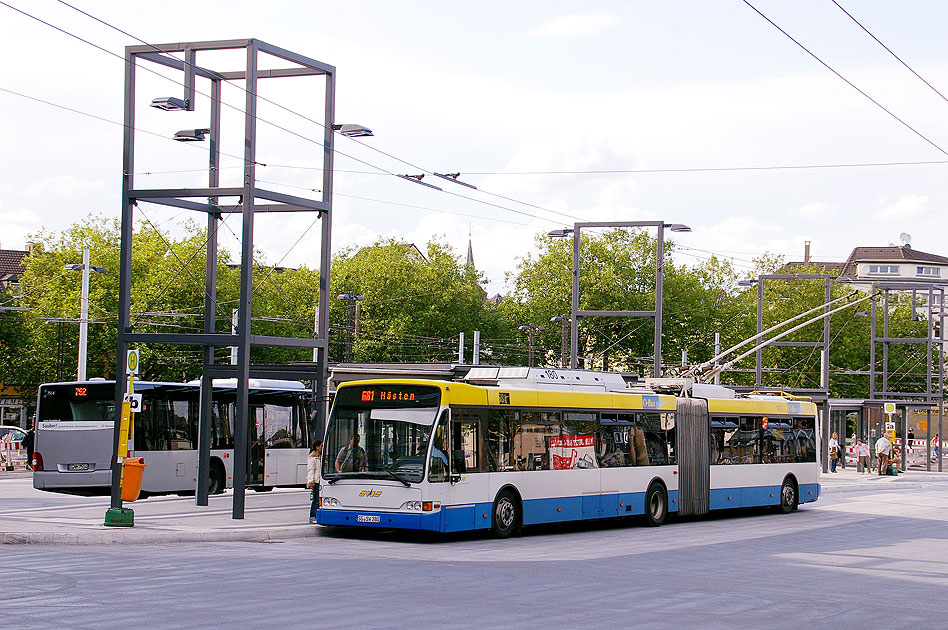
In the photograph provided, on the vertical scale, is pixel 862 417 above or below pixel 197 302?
below

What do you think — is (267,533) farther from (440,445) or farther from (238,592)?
(238,592)

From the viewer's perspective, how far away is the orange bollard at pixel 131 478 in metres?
21.2

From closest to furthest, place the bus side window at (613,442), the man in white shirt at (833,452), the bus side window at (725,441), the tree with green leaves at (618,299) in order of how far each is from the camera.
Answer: the bus side window at (613,442)
the bus side window at (725,441)
the man in white shirt at (833,452)
the tree with green leaves at (618,299)

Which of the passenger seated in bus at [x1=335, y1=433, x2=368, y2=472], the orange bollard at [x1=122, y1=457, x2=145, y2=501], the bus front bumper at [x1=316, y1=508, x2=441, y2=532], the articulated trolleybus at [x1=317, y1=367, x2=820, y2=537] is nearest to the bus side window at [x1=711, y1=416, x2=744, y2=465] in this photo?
the articulated trolleybus at [x1=317, y1=367, x2=820, y2=537]

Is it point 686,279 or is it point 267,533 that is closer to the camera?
point 267,533

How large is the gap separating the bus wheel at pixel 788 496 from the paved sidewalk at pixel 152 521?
11.2m

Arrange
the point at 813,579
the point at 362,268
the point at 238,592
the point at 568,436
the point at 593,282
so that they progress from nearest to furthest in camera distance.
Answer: the point at 238,592 < the point at 813,579 < the point at 568,436 < the point at 593,282 < the point at 362,268

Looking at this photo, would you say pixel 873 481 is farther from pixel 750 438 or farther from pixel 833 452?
pixel 750 438

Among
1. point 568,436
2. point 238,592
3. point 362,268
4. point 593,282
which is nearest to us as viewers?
point 238,592

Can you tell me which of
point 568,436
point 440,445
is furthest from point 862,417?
point 440,445

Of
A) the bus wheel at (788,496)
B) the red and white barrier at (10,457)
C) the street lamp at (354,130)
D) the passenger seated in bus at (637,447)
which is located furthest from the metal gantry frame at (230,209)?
the red and white barrier at (10,457)

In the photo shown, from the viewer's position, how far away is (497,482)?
20.4m

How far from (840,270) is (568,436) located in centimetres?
12387

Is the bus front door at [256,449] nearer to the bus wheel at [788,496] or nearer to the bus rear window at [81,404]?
the bus rear window at [81,404]
